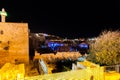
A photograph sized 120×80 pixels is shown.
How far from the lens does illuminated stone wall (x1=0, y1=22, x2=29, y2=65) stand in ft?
70.0

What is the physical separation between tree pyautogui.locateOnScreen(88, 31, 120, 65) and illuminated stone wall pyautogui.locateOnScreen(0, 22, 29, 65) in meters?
10.6

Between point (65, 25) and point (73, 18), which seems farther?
point (65, 25)

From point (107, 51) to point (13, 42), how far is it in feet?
40.3

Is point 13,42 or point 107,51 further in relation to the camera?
point 13,42

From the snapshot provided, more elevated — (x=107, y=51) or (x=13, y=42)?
(x=13, y=42)

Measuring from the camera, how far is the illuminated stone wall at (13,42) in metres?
21.3

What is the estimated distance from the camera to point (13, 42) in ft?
71.4

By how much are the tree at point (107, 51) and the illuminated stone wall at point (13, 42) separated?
10.6 meters

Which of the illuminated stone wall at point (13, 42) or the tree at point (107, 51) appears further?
the illuminated stone wall at point (13, 42)

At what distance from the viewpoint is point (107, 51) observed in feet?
41.1

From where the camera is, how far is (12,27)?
70.8 ft

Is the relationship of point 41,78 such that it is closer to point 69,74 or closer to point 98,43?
point 69,74

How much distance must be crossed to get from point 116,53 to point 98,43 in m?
1.59

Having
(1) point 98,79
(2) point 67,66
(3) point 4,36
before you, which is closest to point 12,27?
(3) point 4,36
